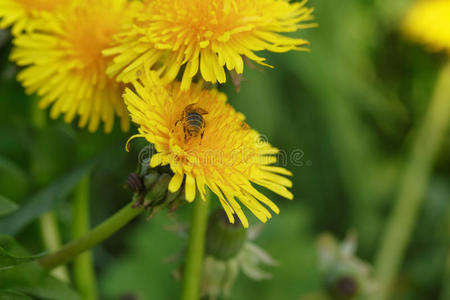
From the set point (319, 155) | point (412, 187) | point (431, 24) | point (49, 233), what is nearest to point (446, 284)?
point (412, 187)

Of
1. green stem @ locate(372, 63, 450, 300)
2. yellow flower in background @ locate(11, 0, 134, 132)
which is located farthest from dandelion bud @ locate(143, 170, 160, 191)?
green stem @ locate(372, 63, 450, 300)

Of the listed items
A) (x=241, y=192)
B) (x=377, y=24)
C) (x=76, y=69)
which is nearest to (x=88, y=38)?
(x=76, y=69)

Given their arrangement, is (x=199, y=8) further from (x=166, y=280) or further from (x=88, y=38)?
(x=166, y=280)

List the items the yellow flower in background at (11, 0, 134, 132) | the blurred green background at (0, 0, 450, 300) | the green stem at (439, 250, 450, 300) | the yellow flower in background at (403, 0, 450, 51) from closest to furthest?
1. the yellow flower in background at (11, 0, 134, 132)
2. the blurred green background at (0, 0, 450, 300)
3. the green stem at (439, 250, 450, 300)
4. the yellow flower in background at (403, 0, 450, 51)

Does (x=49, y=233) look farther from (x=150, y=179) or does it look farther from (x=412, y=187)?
(x=412, y=187)

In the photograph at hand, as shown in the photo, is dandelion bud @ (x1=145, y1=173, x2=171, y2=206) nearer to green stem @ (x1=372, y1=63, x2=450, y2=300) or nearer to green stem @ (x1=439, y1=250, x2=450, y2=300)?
green stem @ (x1=372, y1=63, x2=450, y2=300)

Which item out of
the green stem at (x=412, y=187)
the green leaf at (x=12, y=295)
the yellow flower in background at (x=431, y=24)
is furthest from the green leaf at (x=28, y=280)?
the yellow flower in background at (x=431, y=24)

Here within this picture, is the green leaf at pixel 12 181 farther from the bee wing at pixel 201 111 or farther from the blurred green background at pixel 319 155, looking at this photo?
the bee wing at pixel 201 111
